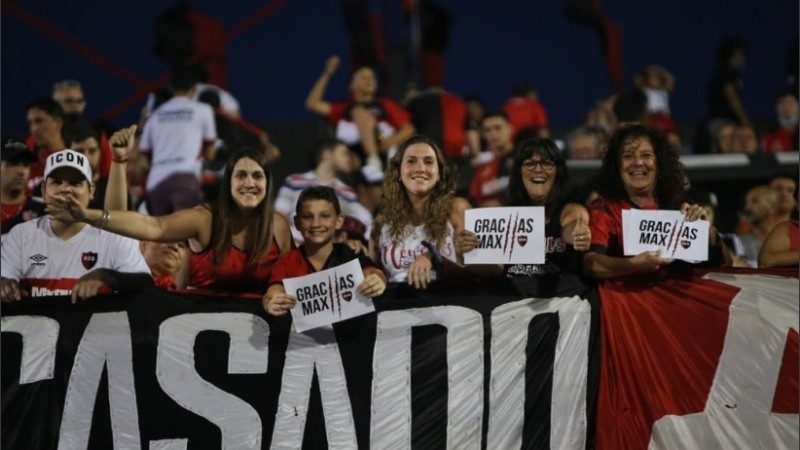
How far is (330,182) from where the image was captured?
9.24 meters

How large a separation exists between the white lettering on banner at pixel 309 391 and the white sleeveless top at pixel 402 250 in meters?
0.60

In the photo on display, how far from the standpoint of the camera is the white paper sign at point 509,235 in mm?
5469

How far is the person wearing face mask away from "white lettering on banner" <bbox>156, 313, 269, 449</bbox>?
6992mm

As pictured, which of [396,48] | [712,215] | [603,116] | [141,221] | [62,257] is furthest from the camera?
[396,48]

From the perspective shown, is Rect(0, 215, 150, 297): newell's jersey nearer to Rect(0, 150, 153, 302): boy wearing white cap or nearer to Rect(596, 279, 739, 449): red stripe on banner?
Rect(0, 150, 153, 302): boy wearing white cap

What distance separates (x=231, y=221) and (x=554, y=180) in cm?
165

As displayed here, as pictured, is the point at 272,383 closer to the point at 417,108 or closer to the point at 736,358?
the point at 736,358

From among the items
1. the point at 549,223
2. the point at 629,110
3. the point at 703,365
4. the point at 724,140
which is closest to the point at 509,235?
the point at 549,223

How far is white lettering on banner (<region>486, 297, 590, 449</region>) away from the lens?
18.2 ft

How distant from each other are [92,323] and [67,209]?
0.78 metres

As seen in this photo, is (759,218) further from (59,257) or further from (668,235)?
(59,257)

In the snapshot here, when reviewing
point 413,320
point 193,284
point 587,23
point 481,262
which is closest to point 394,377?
point 413,320

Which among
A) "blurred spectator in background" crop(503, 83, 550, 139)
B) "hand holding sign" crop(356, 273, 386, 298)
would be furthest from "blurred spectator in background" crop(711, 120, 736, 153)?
"hand holding sign" crop(356, 273, 386, 298)

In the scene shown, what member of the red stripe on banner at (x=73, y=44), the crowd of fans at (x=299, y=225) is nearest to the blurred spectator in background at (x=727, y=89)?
the crowd of fans at (x=299, y=225)
